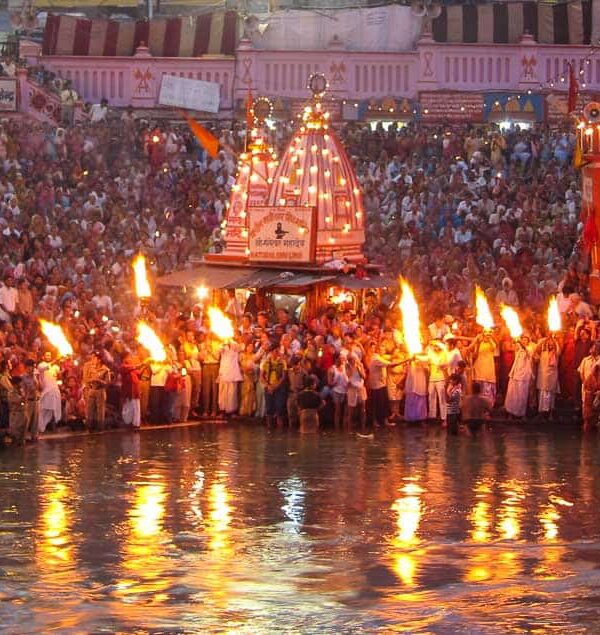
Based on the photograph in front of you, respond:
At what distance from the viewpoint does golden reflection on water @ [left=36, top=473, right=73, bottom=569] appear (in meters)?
14.7

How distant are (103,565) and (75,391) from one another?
8564 mm

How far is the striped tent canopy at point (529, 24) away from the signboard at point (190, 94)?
5.00 m

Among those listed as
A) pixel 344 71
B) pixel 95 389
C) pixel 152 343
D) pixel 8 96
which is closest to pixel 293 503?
pixel 95 389

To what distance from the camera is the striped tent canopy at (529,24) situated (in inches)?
1634

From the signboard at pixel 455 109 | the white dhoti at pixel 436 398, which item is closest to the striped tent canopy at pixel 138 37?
the signboard at pixel 455 109

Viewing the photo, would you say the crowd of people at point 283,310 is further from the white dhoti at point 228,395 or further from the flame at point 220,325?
the flame at point 220,325

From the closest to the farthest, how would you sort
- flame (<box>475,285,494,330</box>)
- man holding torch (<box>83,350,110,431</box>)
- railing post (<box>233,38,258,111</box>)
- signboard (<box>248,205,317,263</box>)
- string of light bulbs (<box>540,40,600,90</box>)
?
man holding torch (<box>83,350,110,431</box>) < flame (<box>475,285,494,330</box>) < signboard (<box>248,205,317,263</box>) < string of light bulbs (<box>540,40,600,90</box>) < railing post (<box>233,38,258,111</box>)

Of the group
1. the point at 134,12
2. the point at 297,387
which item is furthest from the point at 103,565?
the point at 134,12

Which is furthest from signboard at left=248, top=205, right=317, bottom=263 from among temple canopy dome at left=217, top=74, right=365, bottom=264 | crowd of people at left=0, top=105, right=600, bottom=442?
crowd of people at left=0, top=105, right=600, bottom=442

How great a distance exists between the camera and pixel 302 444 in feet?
72.1

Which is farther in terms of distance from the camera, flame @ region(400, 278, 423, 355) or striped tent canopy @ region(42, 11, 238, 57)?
striped tent canopy @ region(42, 11, 238, 57)

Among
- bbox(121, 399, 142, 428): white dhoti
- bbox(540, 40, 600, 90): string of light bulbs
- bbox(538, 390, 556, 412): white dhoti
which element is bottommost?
bbox(121, 399, 142, 428): white dhoti

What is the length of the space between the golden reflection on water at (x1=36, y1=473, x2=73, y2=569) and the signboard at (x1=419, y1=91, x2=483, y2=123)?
21.8 meters

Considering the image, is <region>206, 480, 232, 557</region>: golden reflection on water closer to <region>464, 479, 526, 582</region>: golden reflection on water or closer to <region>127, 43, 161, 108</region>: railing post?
<region>464, 479, 526, 582</region>: golden reflection on water
